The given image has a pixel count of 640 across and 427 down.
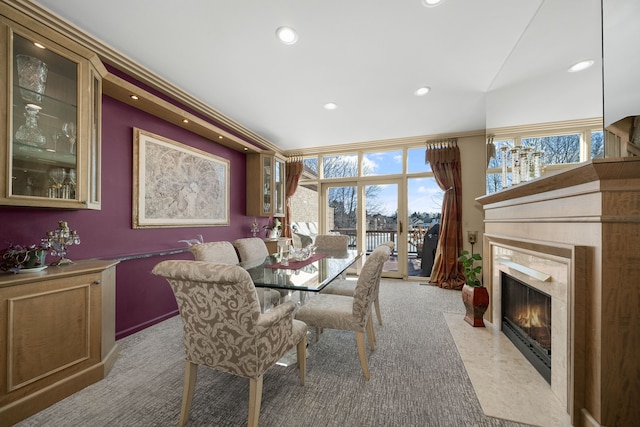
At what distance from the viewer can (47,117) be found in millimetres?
1732

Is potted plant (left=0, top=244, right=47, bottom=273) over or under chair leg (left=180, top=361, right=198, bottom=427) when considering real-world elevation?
over

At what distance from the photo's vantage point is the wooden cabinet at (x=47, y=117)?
1496 mm

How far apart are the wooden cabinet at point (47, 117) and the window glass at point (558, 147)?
3.46 metres

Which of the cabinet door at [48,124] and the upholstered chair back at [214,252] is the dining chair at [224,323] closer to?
the upholstered chair back at [214,252]

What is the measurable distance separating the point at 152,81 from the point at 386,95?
2.62m

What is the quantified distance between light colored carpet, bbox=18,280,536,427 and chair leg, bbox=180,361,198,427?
72 mm

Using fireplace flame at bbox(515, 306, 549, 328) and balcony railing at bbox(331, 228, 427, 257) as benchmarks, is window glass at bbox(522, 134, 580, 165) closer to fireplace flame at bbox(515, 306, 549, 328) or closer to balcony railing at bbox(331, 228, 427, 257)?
fireplace flame at bbox(515, 306, 549, 328)

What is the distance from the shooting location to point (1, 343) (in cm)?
135

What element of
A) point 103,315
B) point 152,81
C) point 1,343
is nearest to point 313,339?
point 103,315

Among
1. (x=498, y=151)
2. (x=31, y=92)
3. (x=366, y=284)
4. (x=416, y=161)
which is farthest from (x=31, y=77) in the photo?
(x=416, y=161)

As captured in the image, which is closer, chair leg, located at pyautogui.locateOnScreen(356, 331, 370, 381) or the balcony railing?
chair leg, located at pyautogui.locateOnScreen(356, 331, 370, 381)

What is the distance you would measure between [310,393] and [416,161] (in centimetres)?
420

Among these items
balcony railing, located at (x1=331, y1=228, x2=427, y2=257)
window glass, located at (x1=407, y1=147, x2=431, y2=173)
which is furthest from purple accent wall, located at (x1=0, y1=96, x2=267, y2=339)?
window glass, located at (x1=407, y1=147, x2=431, y2=173)

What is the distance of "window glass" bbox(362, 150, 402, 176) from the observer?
4.79m
